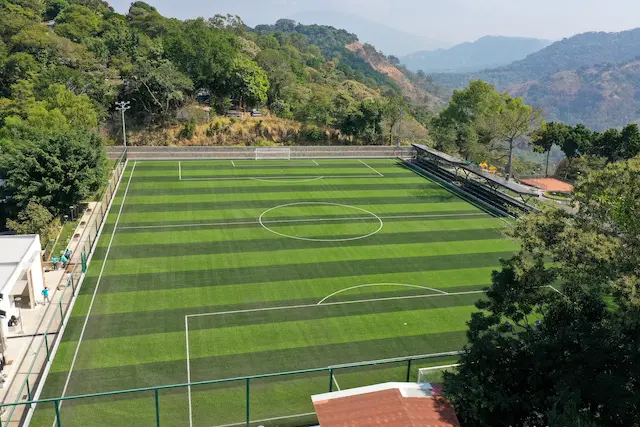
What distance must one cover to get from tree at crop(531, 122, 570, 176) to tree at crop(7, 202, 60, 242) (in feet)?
145

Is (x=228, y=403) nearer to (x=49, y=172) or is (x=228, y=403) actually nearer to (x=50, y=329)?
(x=50, y=329)

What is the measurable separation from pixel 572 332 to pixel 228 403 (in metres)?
10.1

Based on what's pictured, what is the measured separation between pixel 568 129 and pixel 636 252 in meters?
44.1

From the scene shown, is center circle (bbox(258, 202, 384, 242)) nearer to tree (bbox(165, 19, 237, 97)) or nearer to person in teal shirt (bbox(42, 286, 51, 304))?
person in teal shirt (bbox(42, 286, 51, 304))

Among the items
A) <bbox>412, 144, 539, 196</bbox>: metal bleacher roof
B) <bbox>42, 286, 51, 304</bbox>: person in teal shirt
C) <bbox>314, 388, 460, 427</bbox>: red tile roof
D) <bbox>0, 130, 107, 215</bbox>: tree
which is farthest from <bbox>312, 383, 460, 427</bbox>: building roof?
<bbox>412, 144, 539, 196</bbox>: metal bleacher roof

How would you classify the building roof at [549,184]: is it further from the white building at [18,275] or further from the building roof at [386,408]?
the white building at [18,275]

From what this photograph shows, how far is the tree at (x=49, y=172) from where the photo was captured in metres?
28.5

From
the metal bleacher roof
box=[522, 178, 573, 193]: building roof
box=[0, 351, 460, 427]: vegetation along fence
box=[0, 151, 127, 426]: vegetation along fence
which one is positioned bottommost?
box=[0, 351, 460, 427]: vegetation along fence

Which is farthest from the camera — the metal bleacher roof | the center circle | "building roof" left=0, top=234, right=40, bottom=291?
the metal bleacher roof

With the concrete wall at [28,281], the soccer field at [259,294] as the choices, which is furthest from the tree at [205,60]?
the concrete wall at [28,281]

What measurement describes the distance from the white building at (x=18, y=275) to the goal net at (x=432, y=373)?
46.8 feet

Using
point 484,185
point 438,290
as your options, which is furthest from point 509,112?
point 438,290

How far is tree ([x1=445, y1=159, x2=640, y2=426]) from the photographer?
37.7ft

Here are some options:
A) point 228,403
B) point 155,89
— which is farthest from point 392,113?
point 228,403
